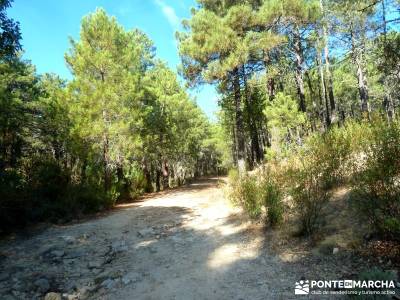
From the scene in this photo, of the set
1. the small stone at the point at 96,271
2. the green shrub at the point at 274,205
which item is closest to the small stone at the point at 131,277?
the small stone at the point at 96,271

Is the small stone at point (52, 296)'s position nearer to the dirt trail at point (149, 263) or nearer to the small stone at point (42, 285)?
the dirt trail at point (149, 263)

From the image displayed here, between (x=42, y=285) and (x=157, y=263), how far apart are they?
1.99 m

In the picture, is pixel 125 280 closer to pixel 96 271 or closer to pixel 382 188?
pixel 96 271

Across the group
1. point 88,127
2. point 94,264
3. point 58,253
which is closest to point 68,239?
point 58,253

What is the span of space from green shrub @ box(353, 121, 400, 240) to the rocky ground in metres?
0.74

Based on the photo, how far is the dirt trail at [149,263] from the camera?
476 centimetres

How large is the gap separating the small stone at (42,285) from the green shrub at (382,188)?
5229 mm

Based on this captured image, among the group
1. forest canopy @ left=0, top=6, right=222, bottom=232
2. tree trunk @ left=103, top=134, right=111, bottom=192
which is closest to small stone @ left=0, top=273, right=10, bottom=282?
forest canopy @ left=0, top=6, right=222, bottom=232

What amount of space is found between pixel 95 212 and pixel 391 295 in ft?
35.0

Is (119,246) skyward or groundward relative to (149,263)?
skyward

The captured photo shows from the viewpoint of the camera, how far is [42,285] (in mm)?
5488

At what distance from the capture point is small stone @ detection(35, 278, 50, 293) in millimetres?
5395

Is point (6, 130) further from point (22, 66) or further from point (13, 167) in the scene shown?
point (22, 66)

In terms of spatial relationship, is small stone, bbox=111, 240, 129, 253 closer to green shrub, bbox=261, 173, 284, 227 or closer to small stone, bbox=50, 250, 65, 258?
small stone, bbox=50, 250, 65, 258
